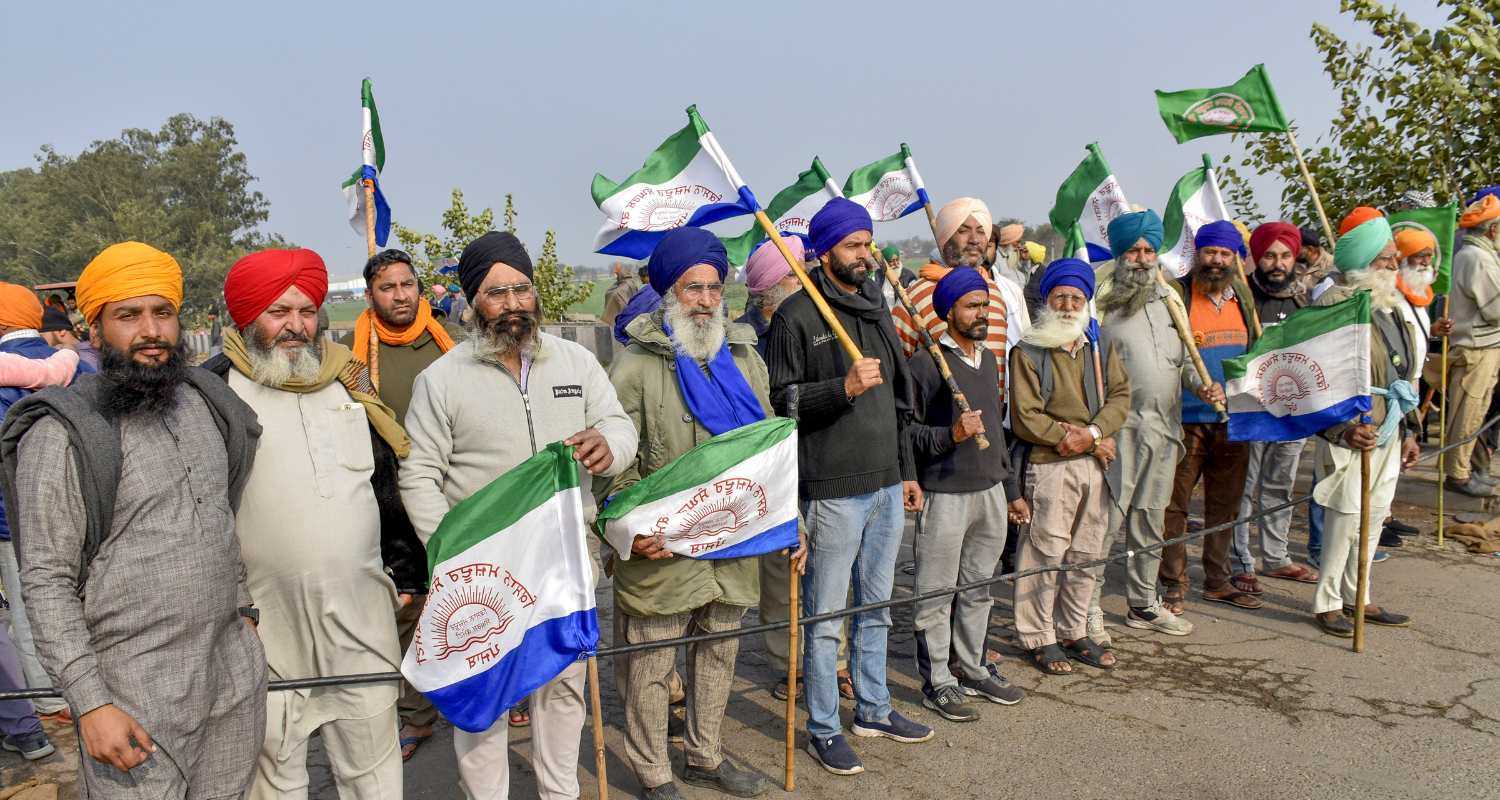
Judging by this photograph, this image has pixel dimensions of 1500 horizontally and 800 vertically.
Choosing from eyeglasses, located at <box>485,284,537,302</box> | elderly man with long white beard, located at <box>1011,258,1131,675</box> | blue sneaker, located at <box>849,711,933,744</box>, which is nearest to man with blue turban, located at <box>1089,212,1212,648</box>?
elderly man with long white beard, located at <box>1011,258,1131,675</box>

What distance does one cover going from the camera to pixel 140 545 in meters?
2.67

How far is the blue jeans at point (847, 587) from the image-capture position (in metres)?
4.39

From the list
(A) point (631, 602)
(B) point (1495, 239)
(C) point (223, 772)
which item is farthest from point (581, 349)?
(B) point (1495, 239)

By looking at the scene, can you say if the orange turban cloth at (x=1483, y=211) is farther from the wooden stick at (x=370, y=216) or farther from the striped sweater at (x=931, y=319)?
the wooden stick at (x=370, y=216)

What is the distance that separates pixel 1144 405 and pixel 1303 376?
2.94ft

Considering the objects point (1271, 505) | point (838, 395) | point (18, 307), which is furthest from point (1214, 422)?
point (18, 307)

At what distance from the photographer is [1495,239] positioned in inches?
331

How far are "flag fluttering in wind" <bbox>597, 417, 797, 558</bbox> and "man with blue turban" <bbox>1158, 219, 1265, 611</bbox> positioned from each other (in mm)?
3282

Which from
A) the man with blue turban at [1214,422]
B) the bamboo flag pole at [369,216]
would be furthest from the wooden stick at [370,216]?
the man with blue turban at [1214,422]

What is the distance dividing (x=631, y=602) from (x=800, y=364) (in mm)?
1310

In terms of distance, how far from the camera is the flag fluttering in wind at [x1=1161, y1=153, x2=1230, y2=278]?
21.8 ft

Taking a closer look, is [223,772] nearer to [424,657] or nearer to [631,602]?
[424,657]

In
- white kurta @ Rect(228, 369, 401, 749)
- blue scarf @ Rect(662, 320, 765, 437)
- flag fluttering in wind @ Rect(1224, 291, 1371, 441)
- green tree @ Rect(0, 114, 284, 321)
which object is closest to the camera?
white kurta @ Rect(228, 369, 401, 749)

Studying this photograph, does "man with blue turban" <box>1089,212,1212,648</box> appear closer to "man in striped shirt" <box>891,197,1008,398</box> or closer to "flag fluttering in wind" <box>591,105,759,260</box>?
"man in striped shirt" <box>891,197,1008,398</box>
